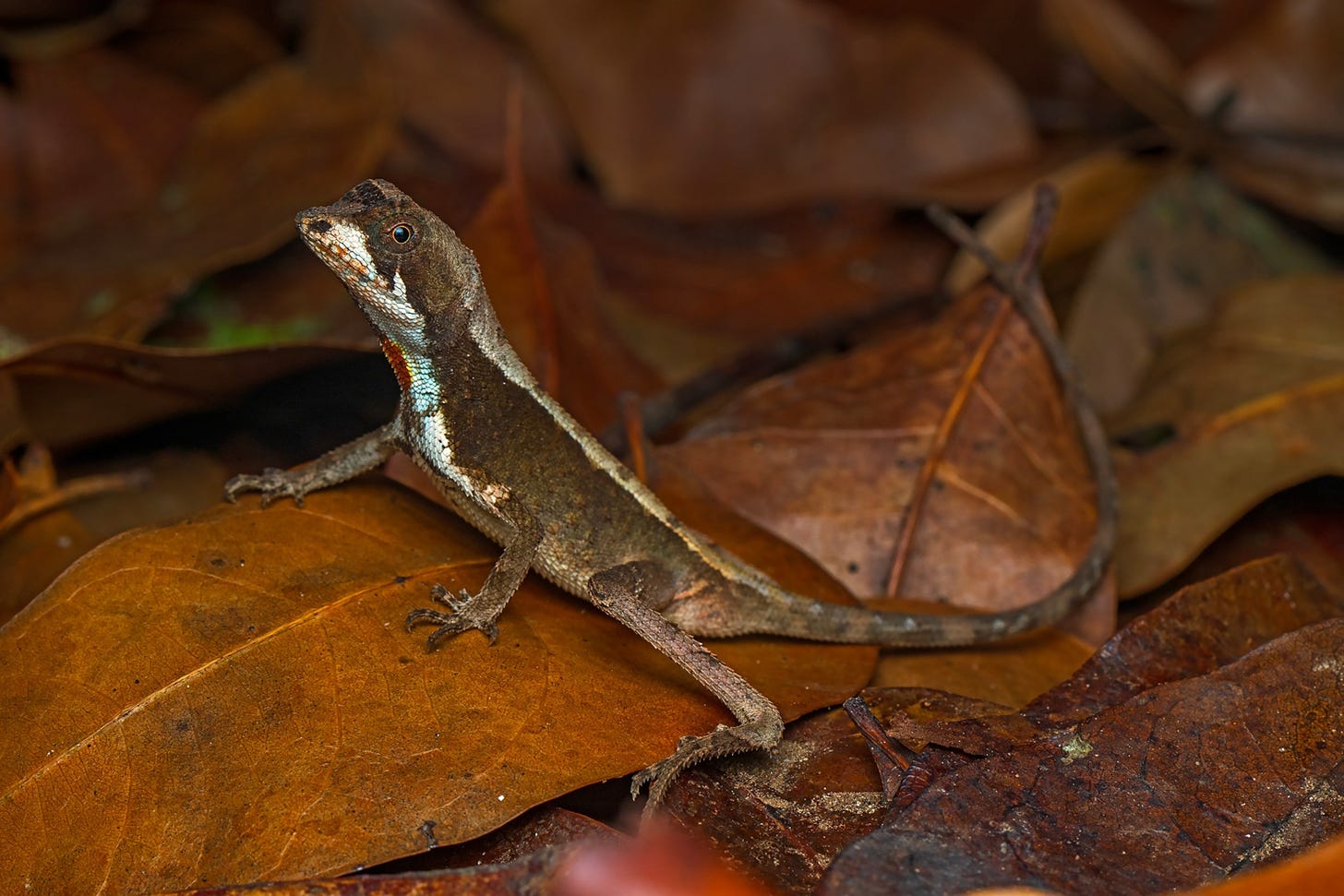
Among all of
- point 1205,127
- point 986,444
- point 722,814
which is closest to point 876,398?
point 986,444

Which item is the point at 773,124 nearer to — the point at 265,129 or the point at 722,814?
the point at 265,129

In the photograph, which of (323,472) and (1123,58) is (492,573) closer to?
(323,472)

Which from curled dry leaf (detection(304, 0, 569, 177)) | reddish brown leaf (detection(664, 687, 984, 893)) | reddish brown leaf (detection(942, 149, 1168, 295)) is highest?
reddish brown leaf (detection(942, 149, 1168, 295))

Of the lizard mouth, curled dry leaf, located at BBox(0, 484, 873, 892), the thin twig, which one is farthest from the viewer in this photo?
the thin twig

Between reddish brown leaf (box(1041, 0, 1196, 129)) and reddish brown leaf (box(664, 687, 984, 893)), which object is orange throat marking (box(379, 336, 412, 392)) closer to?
reddish brown leaf (box(664, 687, 984, 893))

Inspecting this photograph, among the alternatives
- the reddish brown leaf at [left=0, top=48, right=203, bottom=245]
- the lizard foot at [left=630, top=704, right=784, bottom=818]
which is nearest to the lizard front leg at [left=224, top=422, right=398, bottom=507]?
the lizard foot at [left=630, top=704, right=784, bottom=818]

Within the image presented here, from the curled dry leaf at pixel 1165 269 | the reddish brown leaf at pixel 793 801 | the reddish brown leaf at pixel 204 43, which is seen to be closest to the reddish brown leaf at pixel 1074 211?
the curled dry leaf at pixel 1165 269
